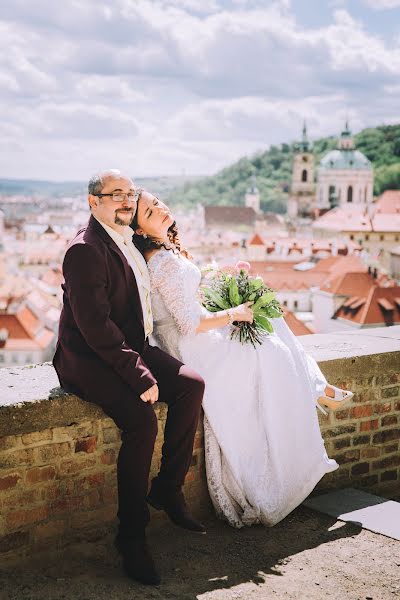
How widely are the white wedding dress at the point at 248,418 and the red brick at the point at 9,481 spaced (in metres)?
0.77

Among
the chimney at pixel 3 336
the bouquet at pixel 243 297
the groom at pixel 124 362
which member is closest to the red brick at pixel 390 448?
the bouquet at pixel 243 297

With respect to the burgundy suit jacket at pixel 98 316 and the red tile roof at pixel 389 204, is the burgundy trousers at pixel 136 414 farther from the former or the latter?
the red tile roof at pixel 389 204

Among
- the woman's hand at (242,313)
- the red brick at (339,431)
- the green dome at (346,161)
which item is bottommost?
the red brick at (339,431)

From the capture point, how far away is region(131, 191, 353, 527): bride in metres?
2.87

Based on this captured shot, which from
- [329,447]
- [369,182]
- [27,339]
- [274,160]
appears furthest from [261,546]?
[274,160]

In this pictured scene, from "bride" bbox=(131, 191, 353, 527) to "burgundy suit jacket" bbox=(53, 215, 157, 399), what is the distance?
225 mm

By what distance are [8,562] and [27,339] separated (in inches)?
1062

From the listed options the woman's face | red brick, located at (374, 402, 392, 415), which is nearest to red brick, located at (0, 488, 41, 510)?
the woman's face

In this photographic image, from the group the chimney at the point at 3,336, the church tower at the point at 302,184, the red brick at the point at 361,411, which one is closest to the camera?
the red brick at the point at 361,411

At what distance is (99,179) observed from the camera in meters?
2.64

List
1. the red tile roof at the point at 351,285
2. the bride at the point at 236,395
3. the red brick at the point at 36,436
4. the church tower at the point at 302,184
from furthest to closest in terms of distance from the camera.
Answer: the church tower at the point at 302,184 → the red tile roof at the point at 351,285 → the bride at the point at 236,395 → the red brick at the point at 36,436

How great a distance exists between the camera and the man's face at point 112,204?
103 inches

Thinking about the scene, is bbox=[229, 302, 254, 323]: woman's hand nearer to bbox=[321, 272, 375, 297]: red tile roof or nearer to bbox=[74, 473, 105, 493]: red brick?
bbox=[74, 473, 105, 493]: red brick

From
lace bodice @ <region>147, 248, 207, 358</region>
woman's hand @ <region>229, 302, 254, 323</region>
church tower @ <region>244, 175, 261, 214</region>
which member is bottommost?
woman's hand @ <region>229, 302, 254, 323</region>
